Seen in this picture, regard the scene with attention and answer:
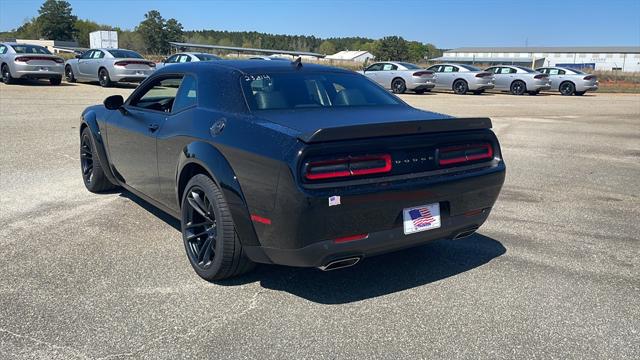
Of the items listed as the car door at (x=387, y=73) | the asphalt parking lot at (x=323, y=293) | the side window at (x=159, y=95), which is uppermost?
the car door at (x=387, y=73)

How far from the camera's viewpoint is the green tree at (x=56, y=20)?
Result: 383 ft

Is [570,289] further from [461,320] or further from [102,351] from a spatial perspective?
[102,351]

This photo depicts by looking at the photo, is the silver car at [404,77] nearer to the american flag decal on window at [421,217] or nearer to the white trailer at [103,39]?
the american flag decal on window at [421,217]

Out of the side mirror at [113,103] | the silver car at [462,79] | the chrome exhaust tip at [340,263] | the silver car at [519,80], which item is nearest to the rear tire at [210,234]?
the chrome exhaust tip at [340,263]

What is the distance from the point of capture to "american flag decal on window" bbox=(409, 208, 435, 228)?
338cm

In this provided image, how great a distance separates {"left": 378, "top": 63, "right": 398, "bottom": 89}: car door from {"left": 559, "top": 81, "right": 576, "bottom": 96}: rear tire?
995 cm

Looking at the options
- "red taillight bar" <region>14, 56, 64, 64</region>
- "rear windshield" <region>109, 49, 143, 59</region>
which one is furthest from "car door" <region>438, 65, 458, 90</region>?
"red taillight bar" <region>14, 56, 64, 64</region>

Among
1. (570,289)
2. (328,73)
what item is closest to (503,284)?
(570,289)

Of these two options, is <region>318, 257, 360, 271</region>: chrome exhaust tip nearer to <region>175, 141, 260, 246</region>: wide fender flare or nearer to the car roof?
<region>175, 141, 260, 246</region>: wide fender flare

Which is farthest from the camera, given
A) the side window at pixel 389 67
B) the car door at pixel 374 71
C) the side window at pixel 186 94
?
the car door at pixel 374 71

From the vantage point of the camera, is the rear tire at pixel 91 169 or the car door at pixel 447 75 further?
the car door at pixel 447 75

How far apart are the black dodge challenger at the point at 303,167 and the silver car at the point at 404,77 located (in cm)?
2055

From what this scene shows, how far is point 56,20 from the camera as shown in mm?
117750

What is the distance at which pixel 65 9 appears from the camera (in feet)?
400
